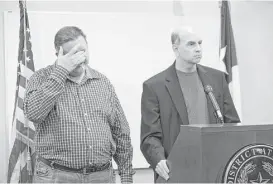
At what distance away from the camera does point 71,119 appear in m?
2.38

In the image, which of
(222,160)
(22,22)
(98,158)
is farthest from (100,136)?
(22,22)

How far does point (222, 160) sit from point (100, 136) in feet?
3.47

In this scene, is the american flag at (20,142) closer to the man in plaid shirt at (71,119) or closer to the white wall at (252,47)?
the man in plaid shirt at (71,119)

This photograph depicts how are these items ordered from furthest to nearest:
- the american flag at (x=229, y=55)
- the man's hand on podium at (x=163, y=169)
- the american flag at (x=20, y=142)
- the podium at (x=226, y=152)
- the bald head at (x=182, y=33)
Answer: the american flag at (x=229, y=55) < the american flag at (x=20, y=142) < the bald head at (x=182, y=33) < the man's hand on podium at (x=163, y=169) < the podium at (x=226, y=152)

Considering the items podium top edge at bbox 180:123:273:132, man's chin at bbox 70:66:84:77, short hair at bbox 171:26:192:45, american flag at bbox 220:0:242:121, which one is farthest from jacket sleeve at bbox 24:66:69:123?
american flag at bbox 220:0:242:121

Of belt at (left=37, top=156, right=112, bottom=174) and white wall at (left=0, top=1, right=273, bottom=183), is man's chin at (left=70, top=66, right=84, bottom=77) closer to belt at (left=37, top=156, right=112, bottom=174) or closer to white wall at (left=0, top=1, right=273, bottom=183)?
belt at (left=37, top=156, right=112, bottom=174)

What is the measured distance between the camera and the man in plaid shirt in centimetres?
229

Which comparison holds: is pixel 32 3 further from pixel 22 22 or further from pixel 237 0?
pixel 237 0

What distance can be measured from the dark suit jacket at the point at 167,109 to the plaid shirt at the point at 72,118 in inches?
8.6

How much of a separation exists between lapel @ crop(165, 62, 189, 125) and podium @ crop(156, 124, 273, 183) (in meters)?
0.86

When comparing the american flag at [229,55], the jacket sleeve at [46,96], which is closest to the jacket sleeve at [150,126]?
the jacket sleeve at [46,96]

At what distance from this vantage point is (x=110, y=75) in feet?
14.0

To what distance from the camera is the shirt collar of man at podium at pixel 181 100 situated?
7.93 ft

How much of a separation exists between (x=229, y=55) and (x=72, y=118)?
8.17ft
